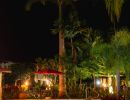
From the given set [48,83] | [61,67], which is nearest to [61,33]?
[61,67]

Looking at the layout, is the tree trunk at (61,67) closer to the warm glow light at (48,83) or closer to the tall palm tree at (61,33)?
the tall palm tree at (61,33)

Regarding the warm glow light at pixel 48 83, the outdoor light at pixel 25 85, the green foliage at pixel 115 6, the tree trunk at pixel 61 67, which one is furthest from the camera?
the outdoor light at pixel 25 85

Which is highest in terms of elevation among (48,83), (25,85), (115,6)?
(115,6)

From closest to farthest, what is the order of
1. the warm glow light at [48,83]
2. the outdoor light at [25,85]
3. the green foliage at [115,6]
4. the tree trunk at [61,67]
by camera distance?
the green foliage at [115,6], the tree trunk at [61,67], the warm glow light at [48,83], the outdoor light at [25,85]

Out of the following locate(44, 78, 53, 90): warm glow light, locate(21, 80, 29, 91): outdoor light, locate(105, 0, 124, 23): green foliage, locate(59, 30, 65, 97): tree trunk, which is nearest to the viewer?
locate(105, 0, 124, 23): green foliage

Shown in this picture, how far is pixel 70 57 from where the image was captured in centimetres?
3653

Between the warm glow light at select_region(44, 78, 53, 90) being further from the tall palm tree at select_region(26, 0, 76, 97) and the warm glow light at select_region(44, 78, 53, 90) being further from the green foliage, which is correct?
the green foliage

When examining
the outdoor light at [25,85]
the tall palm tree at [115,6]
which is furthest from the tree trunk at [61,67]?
the tall palm tree at [115,6]

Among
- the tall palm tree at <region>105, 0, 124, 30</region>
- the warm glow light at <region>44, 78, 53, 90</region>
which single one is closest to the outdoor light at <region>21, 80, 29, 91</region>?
the warm glow light at <region>44, 78, 53, 90</region>

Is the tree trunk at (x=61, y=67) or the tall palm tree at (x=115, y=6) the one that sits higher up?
the tall palm tree at (x=115, y=6)

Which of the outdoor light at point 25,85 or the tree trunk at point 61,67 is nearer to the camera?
the tree trunk at point 61,67

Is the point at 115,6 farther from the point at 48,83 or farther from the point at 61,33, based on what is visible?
the point at 48,83

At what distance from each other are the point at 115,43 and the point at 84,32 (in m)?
6.92

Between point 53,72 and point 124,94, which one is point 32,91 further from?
point 124,94
